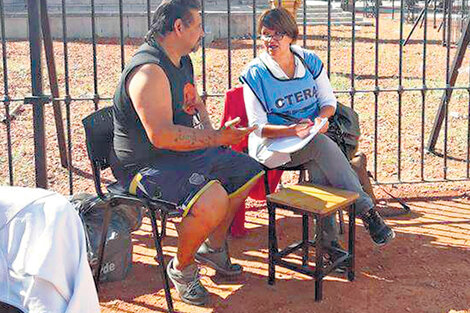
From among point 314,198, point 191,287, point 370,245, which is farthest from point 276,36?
point 191,287

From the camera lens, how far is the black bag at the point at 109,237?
4.34m

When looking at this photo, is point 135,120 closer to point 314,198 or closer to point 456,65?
point 314,198

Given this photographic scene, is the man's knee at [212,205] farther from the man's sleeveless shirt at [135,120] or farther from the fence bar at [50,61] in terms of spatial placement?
the fence bar at [50,61]

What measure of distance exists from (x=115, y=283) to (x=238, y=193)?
0.91m

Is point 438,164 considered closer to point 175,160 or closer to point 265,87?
point 265,87

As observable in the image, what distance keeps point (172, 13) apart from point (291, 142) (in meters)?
1.05

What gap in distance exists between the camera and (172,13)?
400cm

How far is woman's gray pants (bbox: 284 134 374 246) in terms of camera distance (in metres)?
4.45

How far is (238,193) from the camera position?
4.28m

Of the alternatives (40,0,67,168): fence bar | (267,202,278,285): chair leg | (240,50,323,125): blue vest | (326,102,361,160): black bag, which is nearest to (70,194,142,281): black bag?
(267,202,278,285): chair leg

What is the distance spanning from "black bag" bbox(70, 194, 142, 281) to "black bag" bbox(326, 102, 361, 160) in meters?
1.44

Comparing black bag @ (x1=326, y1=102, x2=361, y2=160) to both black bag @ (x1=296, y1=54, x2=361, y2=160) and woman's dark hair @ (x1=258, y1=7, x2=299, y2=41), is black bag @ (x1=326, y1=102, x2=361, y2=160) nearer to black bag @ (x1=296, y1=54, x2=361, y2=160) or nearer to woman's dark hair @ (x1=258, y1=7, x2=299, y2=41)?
black bag @ (x1=296, y1=54, x2=361, y2=160)

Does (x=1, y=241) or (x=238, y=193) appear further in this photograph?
(x=238, y=193)

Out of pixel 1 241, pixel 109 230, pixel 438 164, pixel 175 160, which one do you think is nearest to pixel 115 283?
pixel 109 230
